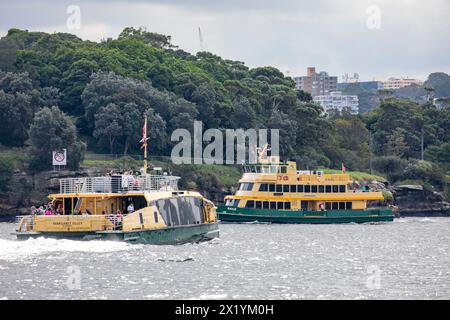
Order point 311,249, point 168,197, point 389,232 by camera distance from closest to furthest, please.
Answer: point 168,197 < point 311,249 < point 389,232

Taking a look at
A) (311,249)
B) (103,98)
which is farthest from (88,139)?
(311,249)

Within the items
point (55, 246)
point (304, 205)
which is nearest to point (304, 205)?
point (304, 205)

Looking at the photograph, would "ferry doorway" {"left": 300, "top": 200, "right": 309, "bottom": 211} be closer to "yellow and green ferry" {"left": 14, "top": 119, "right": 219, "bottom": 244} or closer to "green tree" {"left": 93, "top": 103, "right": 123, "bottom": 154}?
"green tree" {"left": 93, "top": 103, "right": 123, "bottom": 154}

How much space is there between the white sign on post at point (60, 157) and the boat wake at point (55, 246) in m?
55.0

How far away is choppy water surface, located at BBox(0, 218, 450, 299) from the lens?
1965 inches

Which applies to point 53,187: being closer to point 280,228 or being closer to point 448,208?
point 280,228

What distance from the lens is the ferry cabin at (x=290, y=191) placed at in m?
110

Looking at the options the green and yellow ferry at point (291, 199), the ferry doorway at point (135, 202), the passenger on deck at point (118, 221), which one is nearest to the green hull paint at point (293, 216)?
the green and yellow ferry at point (291, 199)

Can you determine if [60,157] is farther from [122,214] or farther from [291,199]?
[122,214]

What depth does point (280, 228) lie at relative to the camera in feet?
331

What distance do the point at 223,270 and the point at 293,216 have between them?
52531mm

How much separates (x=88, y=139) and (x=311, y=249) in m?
65.1

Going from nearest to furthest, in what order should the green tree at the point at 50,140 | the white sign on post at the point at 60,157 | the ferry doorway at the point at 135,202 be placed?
the ferry doorway at the point at 135,202, the white sign on post at the point at 60,157, the green tree at the point at 50,140

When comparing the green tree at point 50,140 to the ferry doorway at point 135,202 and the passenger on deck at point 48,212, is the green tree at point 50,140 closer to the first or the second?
the ferry doorway at point 135,202
